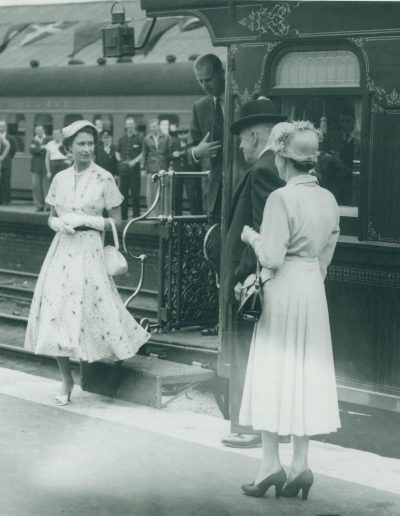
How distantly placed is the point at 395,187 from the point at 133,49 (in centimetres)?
298

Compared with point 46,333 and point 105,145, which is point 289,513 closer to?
point 46,333

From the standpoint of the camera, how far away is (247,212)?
602cm

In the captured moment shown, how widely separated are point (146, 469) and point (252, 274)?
3.75 feet

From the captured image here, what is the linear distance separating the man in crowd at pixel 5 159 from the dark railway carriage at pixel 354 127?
17503 mm

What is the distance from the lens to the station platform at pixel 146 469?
17.1ft

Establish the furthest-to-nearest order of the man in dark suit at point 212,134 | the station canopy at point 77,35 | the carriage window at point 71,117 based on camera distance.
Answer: the carriage window at point 71,117 → the station canopy at point 77,35 → the man in dark suit at point 212,134

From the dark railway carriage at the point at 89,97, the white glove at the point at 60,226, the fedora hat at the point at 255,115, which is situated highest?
the dark railway carriage at the point at 89,97

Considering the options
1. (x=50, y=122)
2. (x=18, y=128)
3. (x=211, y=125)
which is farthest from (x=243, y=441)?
(x=18, y=128)

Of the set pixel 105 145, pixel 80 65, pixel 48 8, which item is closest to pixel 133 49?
pixel 105 145

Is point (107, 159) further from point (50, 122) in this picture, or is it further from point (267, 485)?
point (267, 485)

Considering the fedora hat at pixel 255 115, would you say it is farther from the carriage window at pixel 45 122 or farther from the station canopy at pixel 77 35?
the carriage window at pixel 45 122

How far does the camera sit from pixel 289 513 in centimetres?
513

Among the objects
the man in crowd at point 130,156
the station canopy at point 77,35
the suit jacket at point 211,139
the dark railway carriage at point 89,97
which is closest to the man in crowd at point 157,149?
the man in crowd at point 130,156

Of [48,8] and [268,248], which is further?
[48,8]
